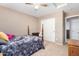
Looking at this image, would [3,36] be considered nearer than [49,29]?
Yes

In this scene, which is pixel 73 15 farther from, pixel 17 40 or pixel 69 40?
pixel 17 40

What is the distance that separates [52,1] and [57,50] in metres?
0.69

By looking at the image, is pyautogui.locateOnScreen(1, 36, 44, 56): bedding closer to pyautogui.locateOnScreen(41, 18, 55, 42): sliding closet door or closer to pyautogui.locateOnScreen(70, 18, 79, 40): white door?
pyautogui.locateOnScreen(41, 18, 55, 42): sliding closet door

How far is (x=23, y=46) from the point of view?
60.5 inches

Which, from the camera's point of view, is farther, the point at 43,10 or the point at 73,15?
the point at 43,10

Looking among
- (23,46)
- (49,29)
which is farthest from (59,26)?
(23,46)

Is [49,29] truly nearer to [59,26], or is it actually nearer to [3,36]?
[59,26]

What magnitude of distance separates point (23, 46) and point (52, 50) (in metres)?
0.42

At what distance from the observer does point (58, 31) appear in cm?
157

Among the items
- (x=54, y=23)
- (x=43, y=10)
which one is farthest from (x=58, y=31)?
(x=43, y=10)

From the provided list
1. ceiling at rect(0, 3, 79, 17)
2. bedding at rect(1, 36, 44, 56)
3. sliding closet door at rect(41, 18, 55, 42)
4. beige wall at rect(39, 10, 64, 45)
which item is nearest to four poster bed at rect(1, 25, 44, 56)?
bedding at rect(1, 36, 44, 56)

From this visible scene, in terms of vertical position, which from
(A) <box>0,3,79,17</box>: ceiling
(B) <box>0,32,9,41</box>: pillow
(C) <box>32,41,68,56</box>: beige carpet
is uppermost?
(A) <box>0,3,79,17</box>: ceiling

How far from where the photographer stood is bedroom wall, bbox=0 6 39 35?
4.96ft

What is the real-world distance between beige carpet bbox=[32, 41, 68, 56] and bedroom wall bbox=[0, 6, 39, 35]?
0.30 m
